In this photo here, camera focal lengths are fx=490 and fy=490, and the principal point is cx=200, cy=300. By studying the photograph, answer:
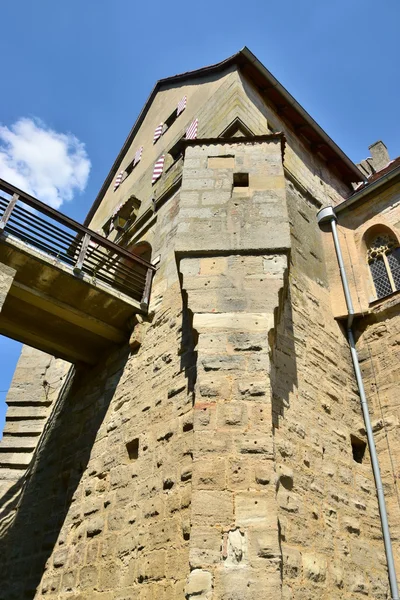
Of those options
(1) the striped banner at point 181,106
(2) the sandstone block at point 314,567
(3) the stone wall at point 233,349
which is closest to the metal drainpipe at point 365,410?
(2) the sandstone block at point 314,567

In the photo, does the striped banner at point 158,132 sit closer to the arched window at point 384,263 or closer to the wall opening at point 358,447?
the arched window at point 384,263

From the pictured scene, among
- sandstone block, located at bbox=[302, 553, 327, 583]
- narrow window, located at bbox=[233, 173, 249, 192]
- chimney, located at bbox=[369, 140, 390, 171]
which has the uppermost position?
chimney, located at bbox=[369, 140, 390, 171]

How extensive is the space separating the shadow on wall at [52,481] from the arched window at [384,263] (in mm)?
4135

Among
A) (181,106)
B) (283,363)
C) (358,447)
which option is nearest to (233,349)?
(283,363)

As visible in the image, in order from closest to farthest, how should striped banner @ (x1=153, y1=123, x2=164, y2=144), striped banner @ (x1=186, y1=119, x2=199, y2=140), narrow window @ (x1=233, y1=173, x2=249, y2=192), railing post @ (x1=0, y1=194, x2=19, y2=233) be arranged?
1. narrow window @ (x1=233, y1=173, x2=249, y2=192)
2. railing post @ (x1=0, y1=194, x2=19, y2=233)
3. striped banner @ (x1=186, y1=119, x2=199, y2=140)
4. striped banner @ (x1=153, y1=123, x2=164, y2=144)

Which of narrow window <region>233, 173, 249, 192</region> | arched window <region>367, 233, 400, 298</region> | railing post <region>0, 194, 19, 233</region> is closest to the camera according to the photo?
narrow window <region>233, 173, 249, 192</region>

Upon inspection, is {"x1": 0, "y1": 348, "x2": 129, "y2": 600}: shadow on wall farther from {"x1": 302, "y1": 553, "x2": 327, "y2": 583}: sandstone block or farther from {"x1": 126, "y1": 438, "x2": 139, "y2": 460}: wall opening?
{"x1": 302, "y1": 553, "x2": 327, "y2": 583}: sandstone block

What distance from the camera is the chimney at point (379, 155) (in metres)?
16.7

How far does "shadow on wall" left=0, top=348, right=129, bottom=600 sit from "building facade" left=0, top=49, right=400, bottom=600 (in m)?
0.03

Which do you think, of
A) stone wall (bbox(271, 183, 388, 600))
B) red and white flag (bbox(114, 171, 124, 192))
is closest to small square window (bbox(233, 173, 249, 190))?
stone wall (bbox(271, 183, 388, 600))

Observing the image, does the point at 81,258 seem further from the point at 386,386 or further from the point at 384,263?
the point at 384,263

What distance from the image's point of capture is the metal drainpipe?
5045 millimetres

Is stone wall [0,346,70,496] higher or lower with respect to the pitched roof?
lower

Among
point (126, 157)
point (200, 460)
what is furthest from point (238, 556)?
point (126, 157)
